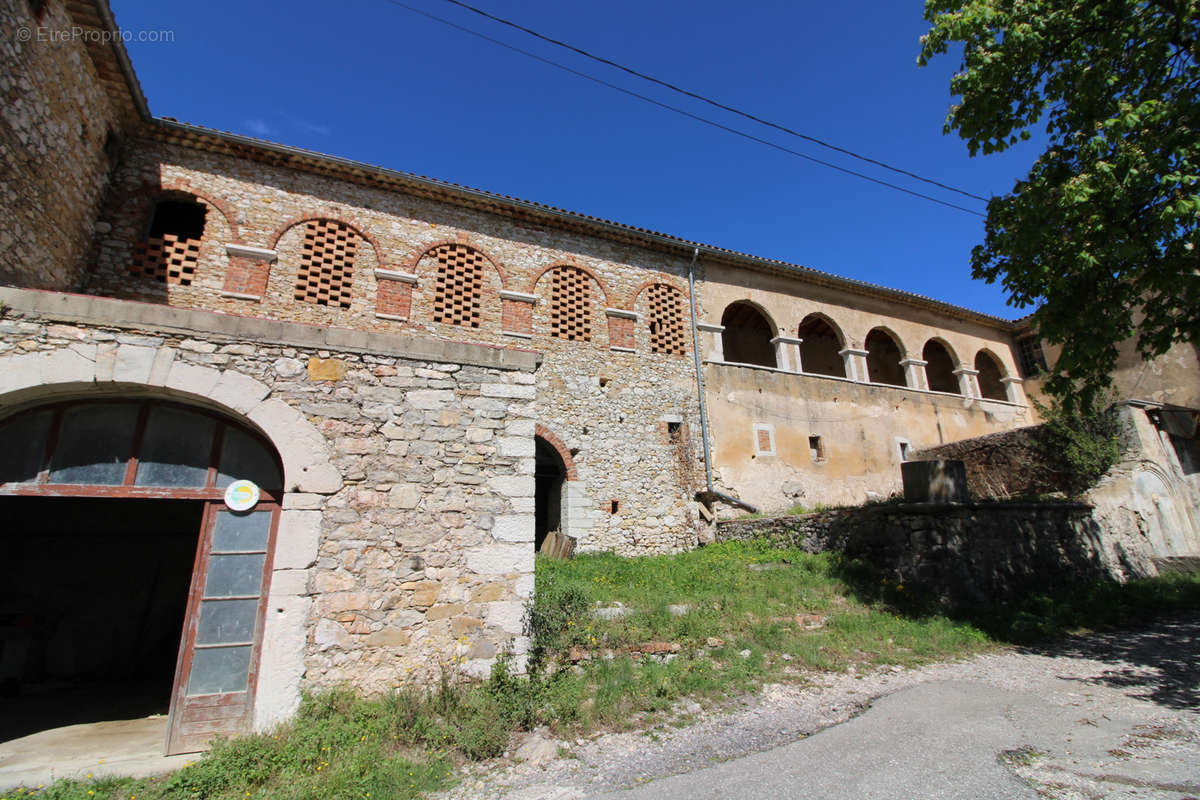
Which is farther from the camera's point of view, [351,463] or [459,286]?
[459,286]

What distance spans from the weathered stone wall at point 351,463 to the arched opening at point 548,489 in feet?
20.8

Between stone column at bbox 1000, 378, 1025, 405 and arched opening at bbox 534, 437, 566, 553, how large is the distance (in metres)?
16.5

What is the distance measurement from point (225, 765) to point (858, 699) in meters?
4.86

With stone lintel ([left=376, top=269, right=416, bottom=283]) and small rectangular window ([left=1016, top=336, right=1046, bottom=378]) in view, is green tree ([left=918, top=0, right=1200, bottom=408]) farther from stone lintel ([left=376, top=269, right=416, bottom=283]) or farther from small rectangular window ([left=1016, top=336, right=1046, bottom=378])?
small rectangular window ([left=1016, top=336, right=1046, bottom=378])

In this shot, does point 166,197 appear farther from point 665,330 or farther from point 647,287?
point 665,330

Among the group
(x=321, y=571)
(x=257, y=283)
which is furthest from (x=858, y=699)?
(x=257, y=283)

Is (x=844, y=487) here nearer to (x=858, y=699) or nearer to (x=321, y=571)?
(x=858, y=699)

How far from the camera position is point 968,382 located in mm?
17719

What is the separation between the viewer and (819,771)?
3.50 metres

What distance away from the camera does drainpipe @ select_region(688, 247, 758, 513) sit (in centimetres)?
1238

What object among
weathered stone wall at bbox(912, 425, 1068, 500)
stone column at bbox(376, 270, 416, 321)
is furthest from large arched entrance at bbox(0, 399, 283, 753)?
weathered stone wall at bbox(912, 425, 1068, 500)

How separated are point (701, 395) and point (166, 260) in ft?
35.4

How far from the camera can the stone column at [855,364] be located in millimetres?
15570

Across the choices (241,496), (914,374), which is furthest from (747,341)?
(241,496)
